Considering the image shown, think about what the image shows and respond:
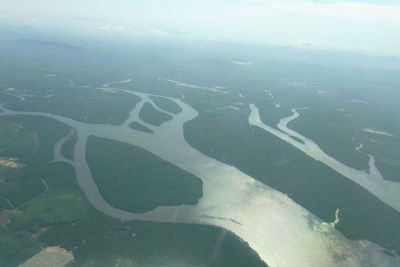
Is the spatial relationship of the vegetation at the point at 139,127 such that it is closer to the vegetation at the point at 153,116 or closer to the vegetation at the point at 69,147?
the vegetation at the point at 153,116

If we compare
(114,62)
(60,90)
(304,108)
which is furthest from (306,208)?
(114,62)

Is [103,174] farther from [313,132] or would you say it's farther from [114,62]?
[114,62]

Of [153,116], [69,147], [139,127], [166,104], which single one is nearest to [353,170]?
[139,127]

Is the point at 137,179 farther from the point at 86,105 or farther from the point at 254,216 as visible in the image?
the point at 86,105

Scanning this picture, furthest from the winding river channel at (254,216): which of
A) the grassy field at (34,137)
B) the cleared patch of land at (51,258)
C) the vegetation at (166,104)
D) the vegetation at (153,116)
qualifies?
the vegetation at (166,104)

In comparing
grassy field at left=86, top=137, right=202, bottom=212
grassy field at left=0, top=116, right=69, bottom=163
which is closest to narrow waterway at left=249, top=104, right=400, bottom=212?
grassy field at left=86, top=137, right=202, bottom=212
